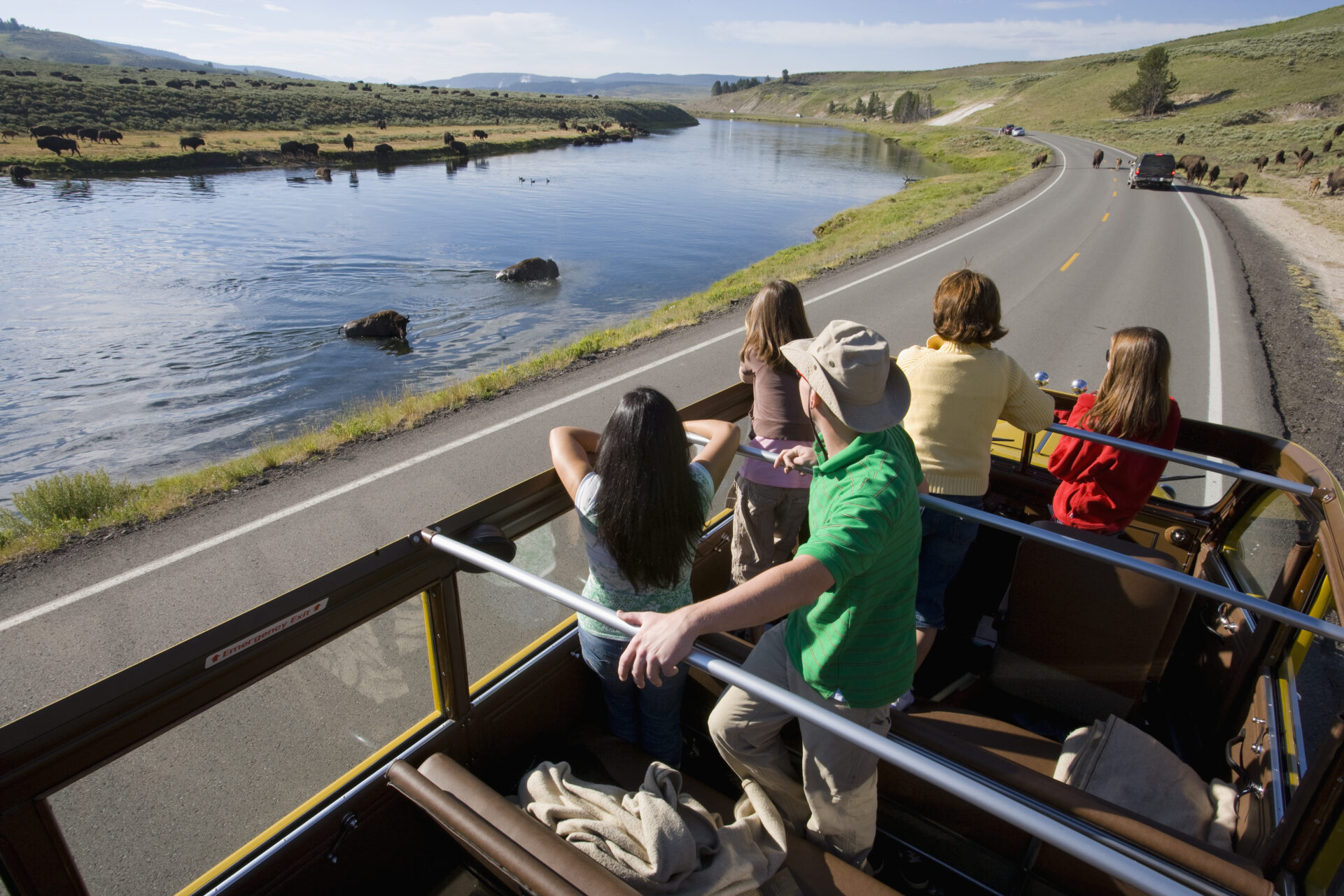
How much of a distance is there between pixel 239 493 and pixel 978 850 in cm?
728

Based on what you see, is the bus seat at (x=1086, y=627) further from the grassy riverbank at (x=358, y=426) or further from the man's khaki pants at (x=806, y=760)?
the grassy riverbank at (x=358, y=426)

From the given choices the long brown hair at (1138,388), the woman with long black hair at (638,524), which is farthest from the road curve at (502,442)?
the long brown hair at (1138,388)

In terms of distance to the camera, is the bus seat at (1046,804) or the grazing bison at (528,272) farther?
the grazing bison at (528,272)

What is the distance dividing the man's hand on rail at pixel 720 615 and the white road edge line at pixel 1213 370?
6476mm

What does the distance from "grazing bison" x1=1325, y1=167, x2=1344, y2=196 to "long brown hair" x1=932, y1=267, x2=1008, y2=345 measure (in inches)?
1534

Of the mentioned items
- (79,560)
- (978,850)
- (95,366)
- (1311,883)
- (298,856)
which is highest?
(1311,883)

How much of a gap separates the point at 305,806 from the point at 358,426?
7223 millimetres

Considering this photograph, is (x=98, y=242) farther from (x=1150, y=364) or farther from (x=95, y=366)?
(x=1150, y=364)

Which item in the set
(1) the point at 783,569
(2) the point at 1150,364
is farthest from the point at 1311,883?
(2) the point at 1150,364

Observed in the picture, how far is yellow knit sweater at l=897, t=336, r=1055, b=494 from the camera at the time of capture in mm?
3176

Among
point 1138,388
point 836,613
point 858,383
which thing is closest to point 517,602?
point 836,613

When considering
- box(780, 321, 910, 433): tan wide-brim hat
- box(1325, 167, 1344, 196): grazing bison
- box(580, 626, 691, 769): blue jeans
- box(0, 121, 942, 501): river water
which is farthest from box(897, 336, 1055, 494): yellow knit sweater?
box(1325, 167, 1344, 196): grazing bison

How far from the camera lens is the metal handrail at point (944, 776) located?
4.13ft

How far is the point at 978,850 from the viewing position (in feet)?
7.49
